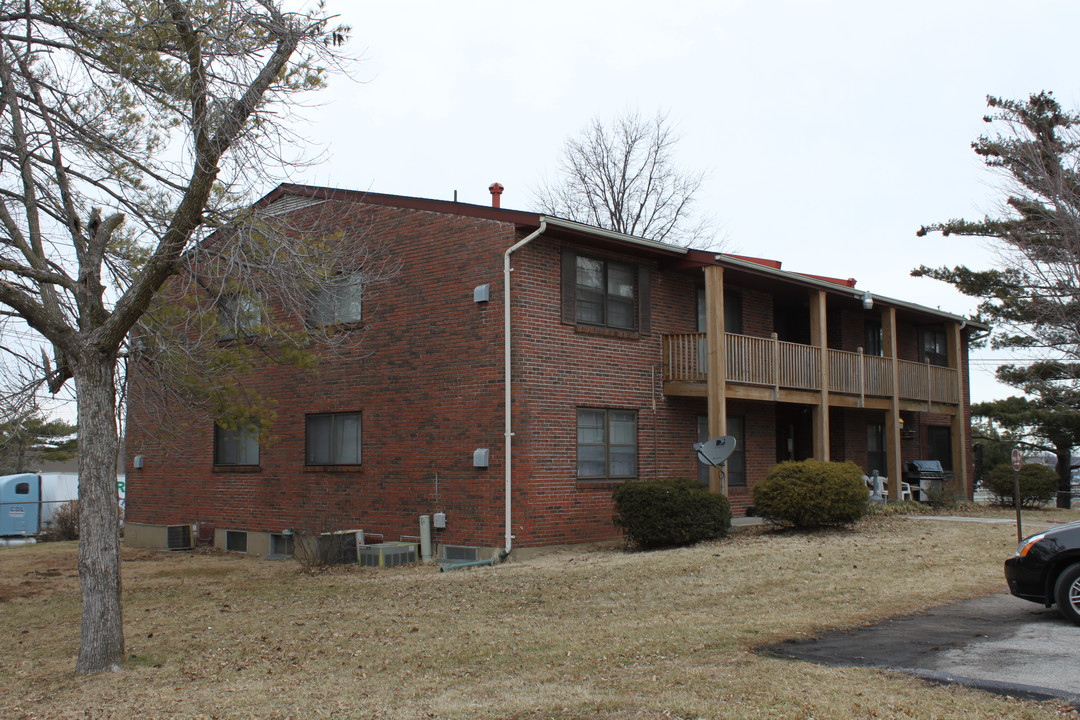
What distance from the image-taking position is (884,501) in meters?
21.6

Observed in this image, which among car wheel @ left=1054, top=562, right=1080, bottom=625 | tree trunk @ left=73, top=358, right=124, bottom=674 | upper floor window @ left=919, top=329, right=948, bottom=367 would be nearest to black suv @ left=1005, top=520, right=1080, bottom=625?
car wheel @ left=1054, top=562, right=1080, bottom=625

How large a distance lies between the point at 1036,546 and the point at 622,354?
8.94 metres

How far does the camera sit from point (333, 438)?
18.7 meters

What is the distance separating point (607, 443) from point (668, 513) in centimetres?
227

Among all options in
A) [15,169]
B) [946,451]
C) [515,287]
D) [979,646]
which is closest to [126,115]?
[15,169]

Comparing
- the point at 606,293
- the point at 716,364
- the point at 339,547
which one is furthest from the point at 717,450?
the point at 339,547

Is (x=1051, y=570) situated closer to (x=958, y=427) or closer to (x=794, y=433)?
(x=794, y=433)

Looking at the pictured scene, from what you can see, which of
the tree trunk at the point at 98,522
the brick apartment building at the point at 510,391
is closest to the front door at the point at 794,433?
the brick apartment building at the point at 510,391

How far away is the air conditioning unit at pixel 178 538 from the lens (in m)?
21.2

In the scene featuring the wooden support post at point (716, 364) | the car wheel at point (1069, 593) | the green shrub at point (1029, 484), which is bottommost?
the car wheel at point (1069, 593)

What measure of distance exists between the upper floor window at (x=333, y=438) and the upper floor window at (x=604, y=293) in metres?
4.56

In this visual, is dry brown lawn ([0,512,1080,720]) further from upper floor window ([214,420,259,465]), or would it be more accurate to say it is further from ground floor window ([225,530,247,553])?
upper floor window ([214,420,259,465])

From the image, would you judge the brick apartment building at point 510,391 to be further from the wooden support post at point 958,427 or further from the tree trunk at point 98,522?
the tree trunk at point 98,522

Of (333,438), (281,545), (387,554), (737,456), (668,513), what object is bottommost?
(281,545)
